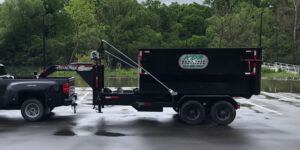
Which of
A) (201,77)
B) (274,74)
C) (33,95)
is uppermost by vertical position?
(201,77)

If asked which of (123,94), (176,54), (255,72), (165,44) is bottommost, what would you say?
(123,94)

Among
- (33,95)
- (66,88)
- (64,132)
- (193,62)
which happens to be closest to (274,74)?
(193,62)

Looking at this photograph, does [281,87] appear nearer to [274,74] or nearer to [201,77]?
[201,77]

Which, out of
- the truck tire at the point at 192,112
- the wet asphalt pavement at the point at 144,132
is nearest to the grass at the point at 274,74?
the wet asphalt pavement at the point at 144,132

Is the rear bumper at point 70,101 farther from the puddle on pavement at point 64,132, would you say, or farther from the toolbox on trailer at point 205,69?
the toolbox on trailer at point 205,69

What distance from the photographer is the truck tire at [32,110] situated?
1041 centimetres

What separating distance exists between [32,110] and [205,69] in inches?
247

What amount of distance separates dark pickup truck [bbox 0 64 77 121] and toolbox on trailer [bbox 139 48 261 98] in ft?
9.66

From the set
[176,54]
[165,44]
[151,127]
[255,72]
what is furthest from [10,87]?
[165,44]

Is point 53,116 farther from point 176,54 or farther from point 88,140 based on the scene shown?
point 176,54

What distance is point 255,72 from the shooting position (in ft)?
32.9

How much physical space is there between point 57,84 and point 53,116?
6.18 ft

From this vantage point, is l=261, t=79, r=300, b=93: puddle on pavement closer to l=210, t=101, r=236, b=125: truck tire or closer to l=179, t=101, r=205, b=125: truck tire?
l=210, t=101, r=236, b=125: truck tire

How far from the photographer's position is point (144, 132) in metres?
9.08
